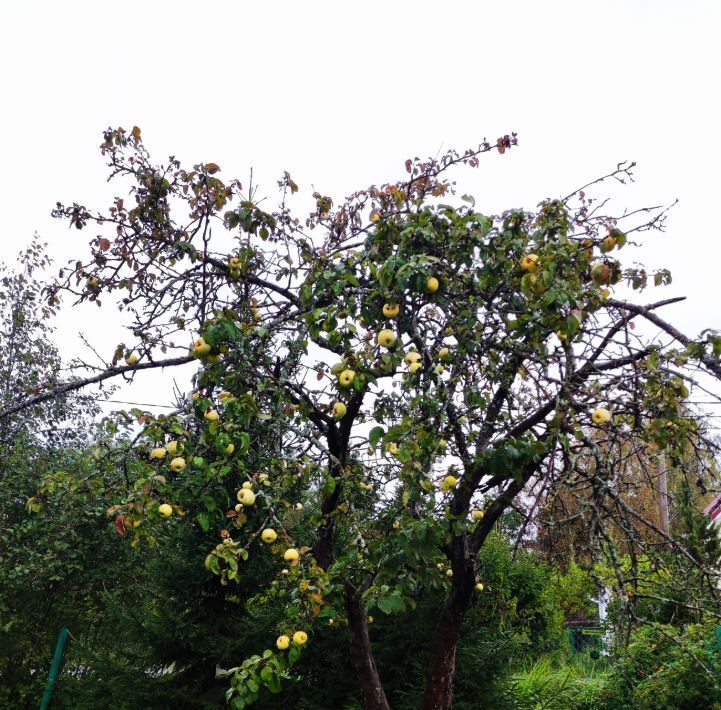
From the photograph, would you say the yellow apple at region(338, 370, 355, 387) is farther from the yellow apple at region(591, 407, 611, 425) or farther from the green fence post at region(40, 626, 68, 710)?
A: the green fence post at region(40, 626, 68, 710)

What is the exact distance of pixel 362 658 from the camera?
3.65m

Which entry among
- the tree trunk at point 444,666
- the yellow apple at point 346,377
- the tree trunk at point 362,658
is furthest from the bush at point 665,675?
the yellow apple at point 346,377

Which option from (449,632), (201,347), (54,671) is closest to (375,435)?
(201,347)

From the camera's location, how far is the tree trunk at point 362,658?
3.60 metres

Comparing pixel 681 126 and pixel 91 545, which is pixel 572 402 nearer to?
pixel 681 126

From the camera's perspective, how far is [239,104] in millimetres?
4742

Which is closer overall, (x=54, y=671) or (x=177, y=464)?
(x=177, y=464)

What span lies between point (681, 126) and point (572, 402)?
3.97 metres

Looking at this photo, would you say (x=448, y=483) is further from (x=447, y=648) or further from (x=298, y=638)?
(x=447, y=648)

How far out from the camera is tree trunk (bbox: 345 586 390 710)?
3.60 metres

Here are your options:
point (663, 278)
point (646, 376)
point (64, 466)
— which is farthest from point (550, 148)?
point (64, 466)

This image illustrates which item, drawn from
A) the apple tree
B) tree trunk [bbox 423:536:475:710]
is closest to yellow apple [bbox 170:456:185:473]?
the apple tree

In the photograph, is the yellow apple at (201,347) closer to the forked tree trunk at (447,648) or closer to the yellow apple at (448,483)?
the yellow apple at (448,483)

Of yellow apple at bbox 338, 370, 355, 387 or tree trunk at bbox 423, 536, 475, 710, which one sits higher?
yellow apple at bbox 338, 370, 355, 387
